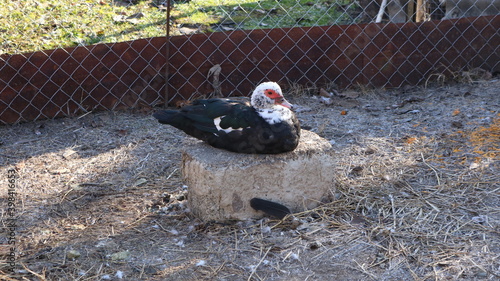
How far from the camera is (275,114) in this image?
116 inches

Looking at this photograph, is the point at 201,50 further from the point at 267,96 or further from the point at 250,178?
the point at 250,178

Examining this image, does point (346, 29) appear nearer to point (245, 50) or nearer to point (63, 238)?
point (245, 50)

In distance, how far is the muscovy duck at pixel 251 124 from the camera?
2914mm

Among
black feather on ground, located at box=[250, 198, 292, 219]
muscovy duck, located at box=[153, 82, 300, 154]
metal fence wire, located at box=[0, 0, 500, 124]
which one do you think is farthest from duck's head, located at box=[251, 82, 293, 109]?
metal fence wire, located at box=[0, 0, 500, 124]

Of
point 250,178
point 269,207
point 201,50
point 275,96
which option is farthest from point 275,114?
point 201,50

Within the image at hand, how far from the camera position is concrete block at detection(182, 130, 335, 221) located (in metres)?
2.91

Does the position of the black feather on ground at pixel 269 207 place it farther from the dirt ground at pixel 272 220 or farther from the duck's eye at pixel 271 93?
the duck's eye at pixel 271 93

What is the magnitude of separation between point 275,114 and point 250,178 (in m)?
0.35

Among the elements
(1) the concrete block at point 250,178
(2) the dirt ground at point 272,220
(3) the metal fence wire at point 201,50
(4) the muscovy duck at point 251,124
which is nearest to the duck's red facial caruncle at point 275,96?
(4) the muscovy duck at point 251,124

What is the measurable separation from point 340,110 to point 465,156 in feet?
4.12

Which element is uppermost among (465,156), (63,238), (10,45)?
(10,45)

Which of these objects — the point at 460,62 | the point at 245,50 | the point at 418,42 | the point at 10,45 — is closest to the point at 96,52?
the point at 10,45

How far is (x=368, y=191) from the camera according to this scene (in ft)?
10.8

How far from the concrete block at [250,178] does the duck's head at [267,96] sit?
26 centimetres
